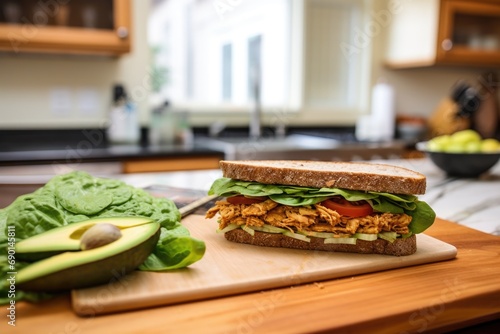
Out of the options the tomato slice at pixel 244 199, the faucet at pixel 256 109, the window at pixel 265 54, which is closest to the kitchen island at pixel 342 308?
the tomato slice at pixel 244 199

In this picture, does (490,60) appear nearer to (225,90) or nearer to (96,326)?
(225,90)

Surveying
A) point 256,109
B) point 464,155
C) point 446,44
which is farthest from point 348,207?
point 446,44

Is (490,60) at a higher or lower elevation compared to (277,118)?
higher

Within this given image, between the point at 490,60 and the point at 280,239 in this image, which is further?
the point at 490,60

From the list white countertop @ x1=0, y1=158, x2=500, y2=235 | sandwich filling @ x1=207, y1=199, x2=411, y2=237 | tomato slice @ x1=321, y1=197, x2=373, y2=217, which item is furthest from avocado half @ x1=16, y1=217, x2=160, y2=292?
white countertop @ x1=0, y1=158, x2=500, y2=235

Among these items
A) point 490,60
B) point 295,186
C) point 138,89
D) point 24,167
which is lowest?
point 24,167

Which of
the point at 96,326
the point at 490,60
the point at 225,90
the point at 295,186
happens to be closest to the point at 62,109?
the point at 225,90

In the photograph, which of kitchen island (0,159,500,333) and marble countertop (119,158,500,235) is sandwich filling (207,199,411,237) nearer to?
kitchen island (0,159,500,333)
